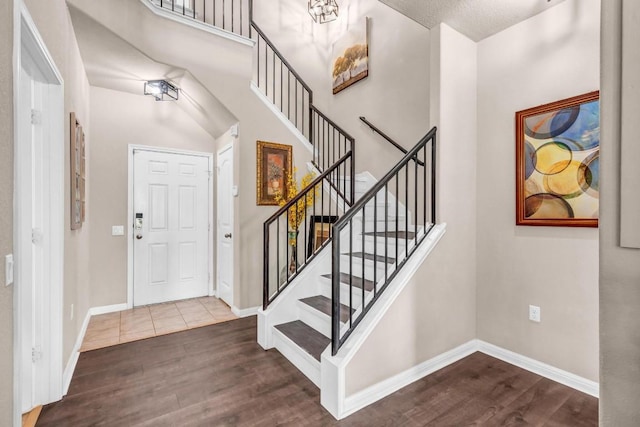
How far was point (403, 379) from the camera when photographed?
86.4 inches

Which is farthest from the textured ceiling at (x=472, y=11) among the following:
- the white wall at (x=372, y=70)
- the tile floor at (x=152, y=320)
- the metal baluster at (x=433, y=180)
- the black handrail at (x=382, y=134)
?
the tile floor at (x=152, y=320)

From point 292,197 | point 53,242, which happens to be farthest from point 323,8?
point 53,242

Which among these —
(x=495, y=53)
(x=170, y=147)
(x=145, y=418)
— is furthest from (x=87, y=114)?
(x=495, y=53)

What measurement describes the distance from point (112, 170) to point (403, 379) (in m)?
4.05

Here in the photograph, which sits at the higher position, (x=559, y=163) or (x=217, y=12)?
(x=217, y=12)

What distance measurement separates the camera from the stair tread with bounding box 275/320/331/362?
2.34 metres

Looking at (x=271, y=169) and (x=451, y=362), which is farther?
(x=271, y=169)

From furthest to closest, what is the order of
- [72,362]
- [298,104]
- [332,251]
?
1. [298,104]
2. [72,362]
3. [332,251]

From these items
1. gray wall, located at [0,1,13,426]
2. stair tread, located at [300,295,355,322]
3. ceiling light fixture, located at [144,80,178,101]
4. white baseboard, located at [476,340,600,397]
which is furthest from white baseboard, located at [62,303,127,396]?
white baseboard, located at [476,340,600,397]

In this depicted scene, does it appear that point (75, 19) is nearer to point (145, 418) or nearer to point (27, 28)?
point (27, 28)

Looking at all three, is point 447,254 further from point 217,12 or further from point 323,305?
point 217,12

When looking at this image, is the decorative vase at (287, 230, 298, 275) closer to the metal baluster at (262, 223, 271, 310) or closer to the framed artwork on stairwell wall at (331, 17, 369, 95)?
the metal baluster at (262, 223, 271, 310)

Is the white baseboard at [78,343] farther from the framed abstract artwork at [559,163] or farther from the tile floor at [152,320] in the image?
the framed abstract artwork at [559,163]

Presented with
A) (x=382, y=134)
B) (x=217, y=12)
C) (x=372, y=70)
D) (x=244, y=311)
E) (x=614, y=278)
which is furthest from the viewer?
(x=217, y=12)
